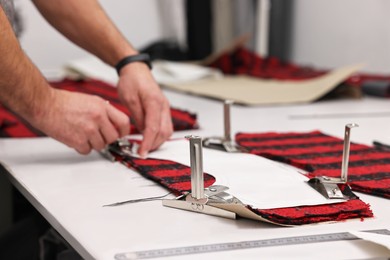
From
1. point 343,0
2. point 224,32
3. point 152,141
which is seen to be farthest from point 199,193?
point 224,32

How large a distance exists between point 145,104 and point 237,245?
54 centimetres

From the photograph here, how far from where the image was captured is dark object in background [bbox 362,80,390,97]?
1.83 metres

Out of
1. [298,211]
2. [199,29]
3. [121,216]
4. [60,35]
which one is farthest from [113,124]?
[199,29]

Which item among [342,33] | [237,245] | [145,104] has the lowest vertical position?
[237,245]

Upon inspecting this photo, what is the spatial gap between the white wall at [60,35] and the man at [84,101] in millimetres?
1629

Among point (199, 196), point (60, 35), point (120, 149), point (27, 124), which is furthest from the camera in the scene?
point (60, 35)

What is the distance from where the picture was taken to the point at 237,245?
64cm

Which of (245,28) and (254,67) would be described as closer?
(254,67)

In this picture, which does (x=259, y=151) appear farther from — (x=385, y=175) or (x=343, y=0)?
(x=343, y=0)

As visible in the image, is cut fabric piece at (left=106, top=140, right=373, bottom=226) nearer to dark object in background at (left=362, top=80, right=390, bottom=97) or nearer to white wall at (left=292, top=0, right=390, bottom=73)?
dark object in background at (left=362, top=80, right=390, bottom=97)

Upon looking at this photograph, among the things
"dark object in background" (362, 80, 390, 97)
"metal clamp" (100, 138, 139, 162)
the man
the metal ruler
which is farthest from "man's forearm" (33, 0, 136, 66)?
"dark object in background" (362, 80, 390, 97)

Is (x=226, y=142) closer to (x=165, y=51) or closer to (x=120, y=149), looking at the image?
(x=120, y=149)

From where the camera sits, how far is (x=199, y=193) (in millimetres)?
745

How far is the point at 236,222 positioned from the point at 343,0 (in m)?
2.29
